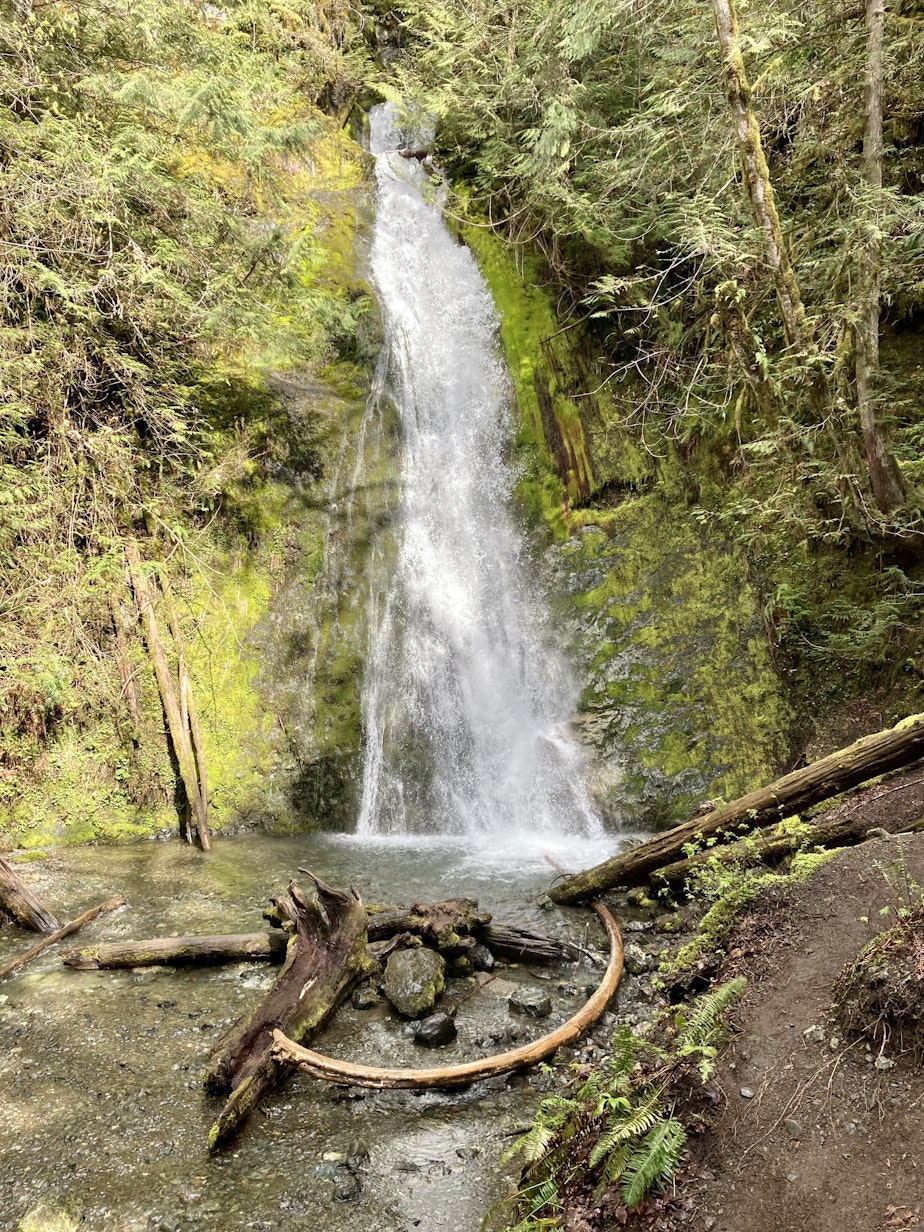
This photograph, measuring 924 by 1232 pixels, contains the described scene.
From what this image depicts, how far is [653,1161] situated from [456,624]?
8173 mm

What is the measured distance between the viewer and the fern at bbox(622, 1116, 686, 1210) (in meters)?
2.12

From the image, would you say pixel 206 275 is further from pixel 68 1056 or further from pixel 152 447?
pixel 68 1056

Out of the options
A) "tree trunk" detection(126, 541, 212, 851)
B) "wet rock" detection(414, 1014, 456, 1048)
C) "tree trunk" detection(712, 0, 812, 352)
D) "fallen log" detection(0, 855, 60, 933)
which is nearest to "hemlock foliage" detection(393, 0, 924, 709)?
"tree trunk" detection(712, 0, 812, 352)

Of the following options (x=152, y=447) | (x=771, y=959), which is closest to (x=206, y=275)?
(x=152, y=447)

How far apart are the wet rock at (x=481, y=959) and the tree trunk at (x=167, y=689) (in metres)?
4.56

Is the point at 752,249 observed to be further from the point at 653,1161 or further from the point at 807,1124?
the point at 653,1161

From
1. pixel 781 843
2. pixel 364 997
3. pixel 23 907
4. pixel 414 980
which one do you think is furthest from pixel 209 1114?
pixel 781 843

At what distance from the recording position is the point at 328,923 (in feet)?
14.7

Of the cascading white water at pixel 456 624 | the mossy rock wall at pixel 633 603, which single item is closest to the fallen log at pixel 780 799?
the cascading white water at pixel 456 624

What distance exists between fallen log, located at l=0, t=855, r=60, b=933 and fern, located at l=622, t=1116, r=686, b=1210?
5.20 m

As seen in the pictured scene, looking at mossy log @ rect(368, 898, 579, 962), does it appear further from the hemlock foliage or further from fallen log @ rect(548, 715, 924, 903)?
the hemlock foliage

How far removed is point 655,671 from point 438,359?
285 inches

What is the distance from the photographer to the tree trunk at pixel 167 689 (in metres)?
8.15

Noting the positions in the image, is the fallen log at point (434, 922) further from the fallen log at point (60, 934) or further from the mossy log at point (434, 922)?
the fallen log at point (60, 934)
